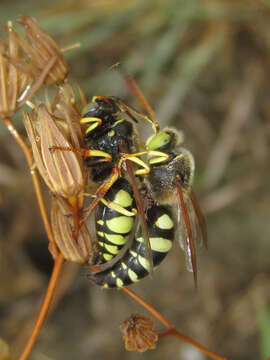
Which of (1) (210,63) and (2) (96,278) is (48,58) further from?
(1) (210,63)

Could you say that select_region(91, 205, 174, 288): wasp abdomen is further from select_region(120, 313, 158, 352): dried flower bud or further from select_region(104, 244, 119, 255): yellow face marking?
select_region(120, 313, 158, 352): dried flower bud

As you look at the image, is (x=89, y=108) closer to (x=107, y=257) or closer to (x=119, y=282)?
(x=107, y=257)

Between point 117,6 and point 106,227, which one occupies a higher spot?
point 117,6

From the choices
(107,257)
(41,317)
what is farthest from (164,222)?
(41,317)

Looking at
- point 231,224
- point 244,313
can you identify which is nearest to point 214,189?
point 231,224

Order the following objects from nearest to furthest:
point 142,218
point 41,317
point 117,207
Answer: point 41,317 < point 142,218 < point 117,207

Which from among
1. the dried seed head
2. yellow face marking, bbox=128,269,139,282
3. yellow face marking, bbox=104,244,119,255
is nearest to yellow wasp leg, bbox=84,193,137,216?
yellow face marking, bbox=104,244,119,255
